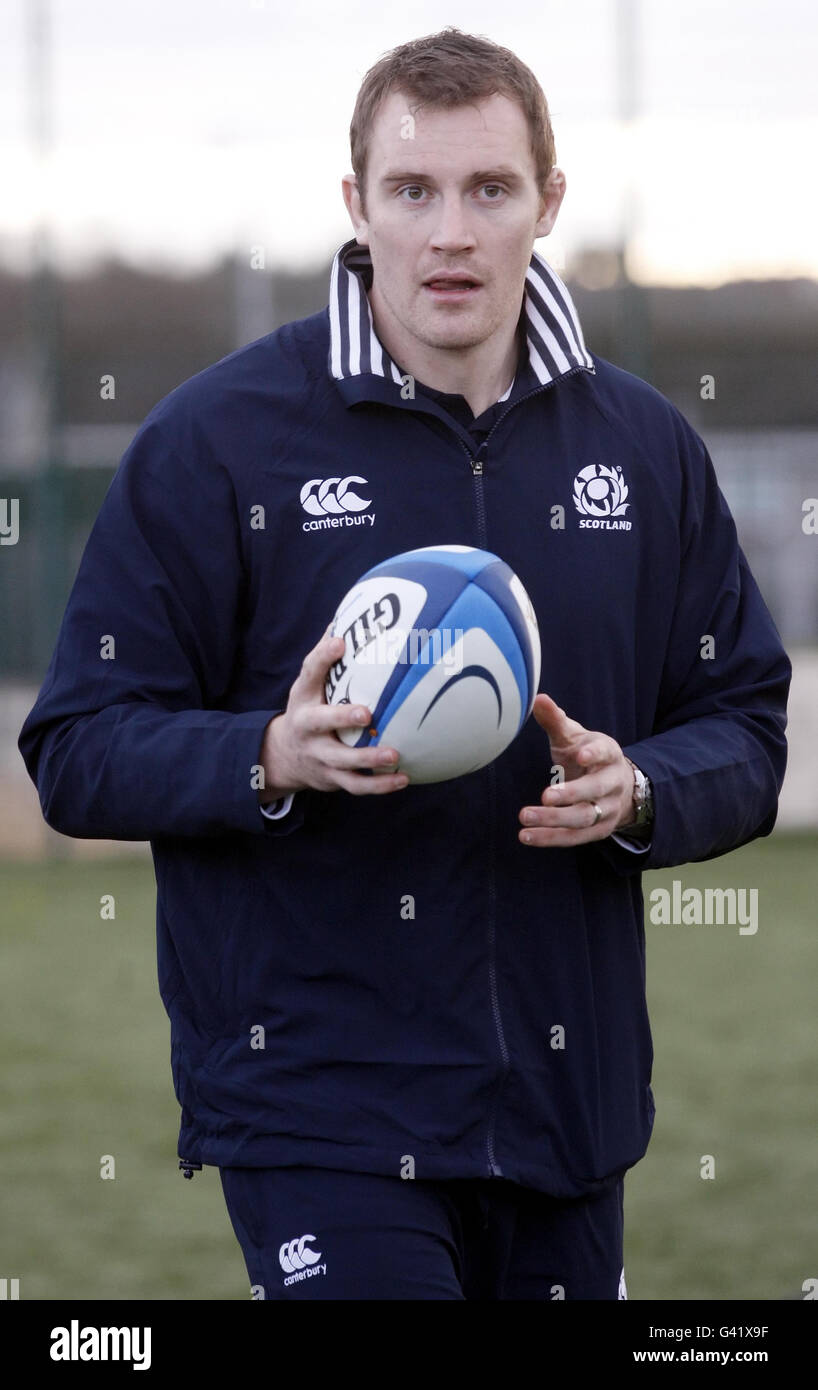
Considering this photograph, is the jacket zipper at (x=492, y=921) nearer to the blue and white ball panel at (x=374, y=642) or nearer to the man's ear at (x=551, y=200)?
the blue and white ball panel at (x=374, y=642)

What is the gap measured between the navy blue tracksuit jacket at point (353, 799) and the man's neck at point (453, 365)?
0.04 meters

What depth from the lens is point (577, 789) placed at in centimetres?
247

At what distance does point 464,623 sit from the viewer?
2.51 metres

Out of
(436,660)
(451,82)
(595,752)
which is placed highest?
(451,82)

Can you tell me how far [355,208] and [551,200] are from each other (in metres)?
0.30

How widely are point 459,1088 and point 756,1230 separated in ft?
10.3

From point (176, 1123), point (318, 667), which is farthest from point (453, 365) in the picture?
point (176, 1123)

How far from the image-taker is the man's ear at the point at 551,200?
2.84 metres

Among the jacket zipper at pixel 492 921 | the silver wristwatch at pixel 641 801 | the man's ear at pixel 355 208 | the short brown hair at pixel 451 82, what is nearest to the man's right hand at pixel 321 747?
the jacket zipper at pixel 492 921

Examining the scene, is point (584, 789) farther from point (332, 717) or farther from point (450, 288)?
point (450, 288)

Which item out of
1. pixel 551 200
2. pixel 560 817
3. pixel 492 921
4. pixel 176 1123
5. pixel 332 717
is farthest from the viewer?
pixel 176 1123

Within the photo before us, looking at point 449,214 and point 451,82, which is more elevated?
point 451,82
